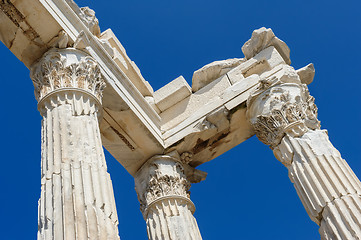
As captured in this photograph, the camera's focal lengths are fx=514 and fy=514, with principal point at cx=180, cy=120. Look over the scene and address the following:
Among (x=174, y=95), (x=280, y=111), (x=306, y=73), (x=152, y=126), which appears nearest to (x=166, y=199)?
(x=152, y=126)

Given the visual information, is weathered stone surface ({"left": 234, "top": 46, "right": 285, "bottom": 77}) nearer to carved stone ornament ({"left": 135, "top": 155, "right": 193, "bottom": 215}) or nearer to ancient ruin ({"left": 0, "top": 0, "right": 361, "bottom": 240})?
ancient ruin ({"left": 0, "top": 0, "right": 361, "bottom": 240})

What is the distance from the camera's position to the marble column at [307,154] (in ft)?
38.5

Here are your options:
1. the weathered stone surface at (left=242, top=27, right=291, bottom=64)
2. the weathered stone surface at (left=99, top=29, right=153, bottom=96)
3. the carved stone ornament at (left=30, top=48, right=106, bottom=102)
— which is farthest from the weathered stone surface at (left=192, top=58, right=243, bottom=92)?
the carved stone ornament at (left=30, top=48, right=106, bottom=102)

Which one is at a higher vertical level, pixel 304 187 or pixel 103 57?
pixel 103 57

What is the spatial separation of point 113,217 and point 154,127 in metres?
6.91

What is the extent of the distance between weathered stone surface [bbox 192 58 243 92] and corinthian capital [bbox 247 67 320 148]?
6.93 ft

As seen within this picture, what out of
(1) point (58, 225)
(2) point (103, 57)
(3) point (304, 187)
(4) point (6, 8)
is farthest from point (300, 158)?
(4) point (6, 8)

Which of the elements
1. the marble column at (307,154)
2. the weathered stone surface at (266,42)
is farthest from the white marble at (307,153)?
the weathered stone surface at (266,42)

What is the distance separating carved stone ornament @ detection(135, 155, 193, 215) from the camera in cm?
1498

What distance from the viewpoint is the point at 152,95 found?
1766cm

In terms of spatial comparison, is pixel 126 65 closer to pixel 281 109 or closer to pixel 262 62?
pixel 262 62

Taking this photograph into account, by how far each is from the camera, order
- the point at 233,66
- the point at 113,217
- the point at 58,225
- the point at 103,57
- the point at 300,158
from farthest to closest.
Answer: the point at 233,66 → the point at 103,57 → the point at 300,158 → the point at 113,217 → the point at 58,225

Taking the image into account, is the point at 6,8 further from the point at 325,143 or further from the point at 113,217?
the point at 325,143

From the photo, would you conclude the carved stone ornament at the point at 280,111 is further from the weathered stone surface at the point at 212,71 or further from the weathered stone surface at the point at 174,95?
the weathered stone surface at the point at 174,95
